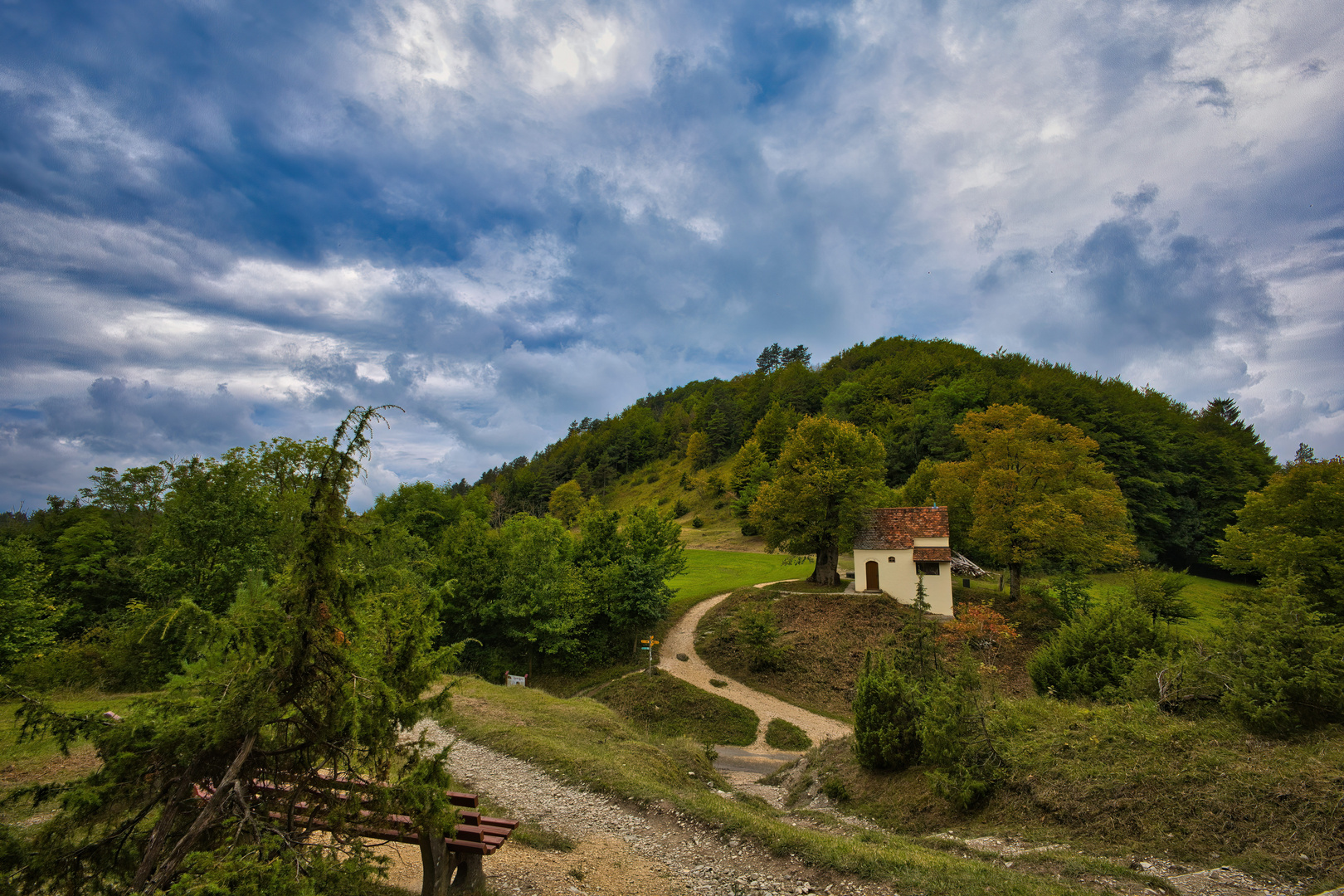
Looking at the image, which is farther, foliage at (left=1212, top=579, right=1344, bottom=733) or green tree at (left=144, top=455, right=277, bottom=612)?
green tree at (left=144, top=455, right=277, bottom=612)

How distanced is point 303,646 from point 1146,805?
482 inches

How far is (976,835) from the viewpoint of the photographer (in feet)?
33.0

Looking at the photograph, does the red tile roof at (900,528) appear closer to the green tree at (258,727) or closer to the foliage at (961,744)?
the foliage at (961,744)

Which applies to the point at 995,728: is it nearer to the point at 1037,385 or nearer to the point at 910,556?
the point at 910,556

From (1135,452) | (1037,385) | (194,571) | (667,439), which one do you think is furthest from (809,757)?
(667,439)

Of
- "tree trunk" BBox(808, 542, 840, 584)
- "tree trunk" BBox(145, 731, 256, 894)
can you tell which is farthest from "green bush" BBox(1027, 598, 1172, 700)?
"tree trunk" BBox(808, 542, 840, 584)

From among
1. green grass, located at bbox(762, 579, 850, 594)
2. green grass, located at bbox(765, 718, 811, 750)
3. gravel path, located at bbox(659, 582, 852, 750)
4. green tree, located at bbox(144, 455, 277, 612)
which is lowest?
green grass, located at bbox(765, 718, 811, 750)

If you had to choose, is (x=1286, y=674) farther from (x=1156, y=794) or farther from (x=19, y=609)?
(x=19, y=609)

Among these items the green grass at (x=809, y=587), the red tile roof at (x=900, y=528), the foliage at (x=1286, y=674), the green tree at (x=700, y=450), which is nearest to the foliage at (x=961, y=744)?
the foliage at (x=1286, y=674)

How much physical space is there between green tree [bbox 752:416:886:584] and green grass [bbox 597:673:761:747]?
43.7 feet

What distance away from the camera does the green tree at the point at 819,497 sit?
113ft

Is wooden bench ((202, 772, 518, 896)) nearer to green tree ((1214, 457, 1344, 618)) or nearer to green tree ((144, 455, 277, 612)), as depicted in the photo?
green tree ((144, 455, 277, 612))

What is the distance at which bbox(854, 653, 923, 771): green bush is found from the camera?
43.8ft

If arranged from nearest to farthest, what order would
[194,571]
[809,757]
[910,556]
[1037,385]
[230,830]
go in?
[230,830], [809,757], [194,571], [910,556], [1037,385]
